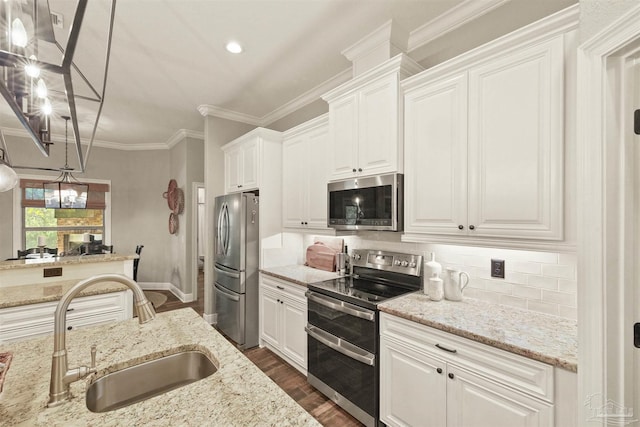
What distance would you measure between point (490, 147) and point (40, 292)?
10.4ft

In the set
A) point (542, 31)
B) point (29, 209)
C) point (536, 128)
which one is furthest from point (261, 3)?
point (29, 209)

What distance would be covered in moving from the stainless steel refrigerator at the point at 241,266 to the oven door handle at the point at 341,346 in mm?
1023

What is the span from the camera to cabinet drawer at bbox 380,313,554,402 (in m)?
1.24

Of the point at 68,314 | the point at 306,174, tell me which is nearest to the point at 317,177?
the point at 306,174

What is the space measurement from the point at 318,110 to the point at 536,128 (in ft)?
7.78

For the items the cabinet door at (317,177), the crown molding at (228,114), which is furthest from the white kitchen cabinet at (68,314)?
the crown molding at (228,114)

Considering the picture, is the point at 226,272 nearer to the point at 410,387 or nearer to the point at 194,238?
the point at 194,238

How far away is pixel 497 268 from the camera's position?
6.06ft

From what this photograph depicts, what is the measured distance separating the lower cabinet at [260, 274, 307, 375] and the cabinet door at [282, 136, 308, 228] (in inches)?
27.3

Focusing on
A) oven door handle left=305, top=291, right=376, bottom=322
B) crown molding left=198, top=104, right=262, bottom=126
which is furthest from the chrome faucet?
crown molding left=198, top=104, right=262, bottom=126

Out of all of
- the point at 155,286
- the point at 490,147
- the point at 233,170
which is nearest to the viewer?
the point at 490,147

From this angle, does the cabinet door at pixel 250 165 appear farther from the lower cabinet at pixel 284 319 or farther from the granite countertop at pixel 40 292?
the granite countertop at pixel 40 292

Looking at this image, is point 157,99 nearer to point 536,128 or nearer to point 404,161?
point 404,161

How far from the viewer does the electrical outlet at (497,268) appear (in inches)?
72.0
